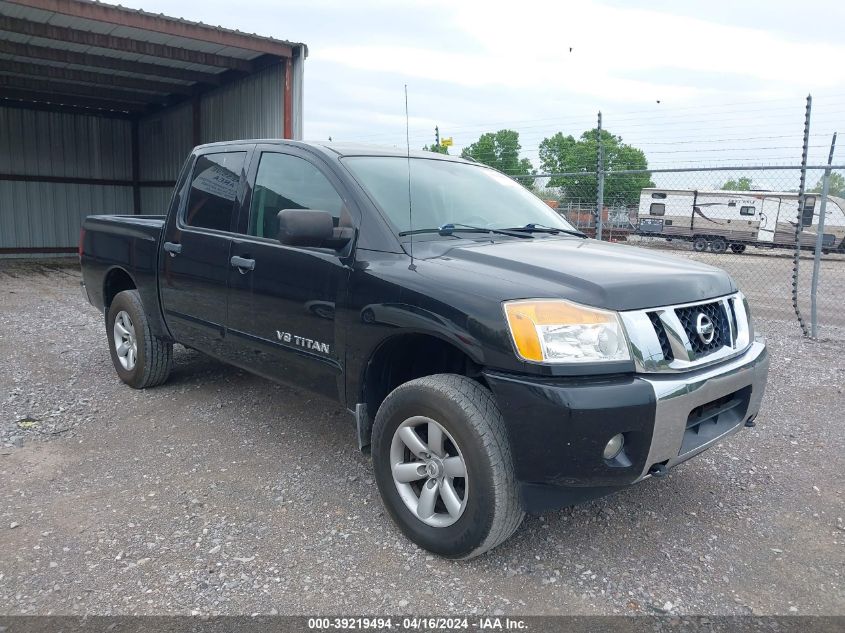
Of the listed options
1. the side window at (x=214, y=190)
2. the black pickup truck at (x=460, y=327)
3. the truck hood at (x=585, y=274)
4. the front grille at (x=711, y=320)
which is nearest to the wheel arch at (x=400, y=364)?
the black pickup truck at (x=460, y=327)

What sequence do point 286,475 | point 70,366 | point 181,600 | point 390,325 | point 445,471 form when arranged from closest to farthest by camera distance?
point 181,600, point 445,471, point 390,325, point 286,475, point 70,366

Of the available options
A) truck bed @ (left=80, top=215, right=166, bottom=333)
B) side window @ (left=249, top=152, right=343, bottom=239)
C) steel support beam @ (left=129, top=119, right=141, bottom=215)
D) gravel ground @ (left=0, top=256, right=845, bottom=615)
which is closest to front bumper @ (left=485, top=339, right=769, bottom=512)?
gravel ground @ (left=0, top=256, right=845, bottom=615)

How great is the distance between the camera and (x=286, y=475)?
12.6 ft

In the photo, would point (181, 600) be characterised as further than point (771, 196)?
No

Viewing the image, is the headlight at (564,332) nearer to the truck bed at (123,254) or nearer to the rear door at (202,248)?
the rear door at (202,248)

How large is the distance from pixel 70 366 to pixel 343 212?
3.88m

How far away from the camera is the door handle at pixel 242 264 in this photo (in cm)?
387

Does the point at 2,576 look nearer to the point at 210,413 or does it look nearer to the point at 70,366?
the point at 210,413

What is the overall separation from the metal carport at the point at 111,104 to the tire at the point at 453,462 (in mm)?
9616

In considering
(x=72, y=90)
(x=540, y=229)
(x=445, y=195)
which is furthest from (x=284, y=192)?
(x=72, y=90)

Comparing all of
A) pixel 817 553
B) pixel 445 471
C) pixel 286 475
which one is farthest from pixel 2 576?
pixel 817 553

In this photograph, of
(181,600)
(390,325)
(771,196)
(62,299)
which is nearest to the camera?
(181,600)

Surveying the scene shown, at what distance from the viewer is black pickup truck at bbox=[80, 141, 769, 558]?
8.60ft

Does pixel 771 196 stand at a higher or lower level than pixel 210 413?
higher
